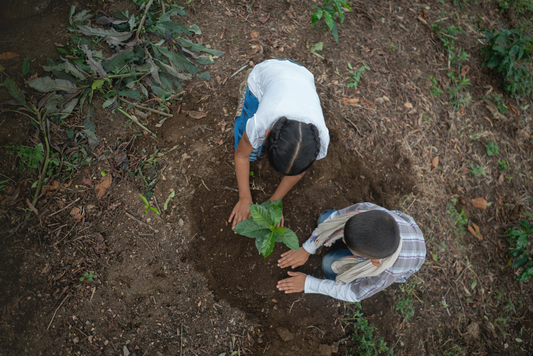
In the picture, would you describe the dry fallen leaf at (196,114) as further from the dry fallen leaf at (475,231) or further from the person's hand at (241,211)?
the dry fallen leaf at (475,231)

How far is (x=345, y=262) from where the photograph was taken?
210 cm

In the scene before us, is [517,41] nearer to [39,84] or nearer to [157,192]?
[157,192]

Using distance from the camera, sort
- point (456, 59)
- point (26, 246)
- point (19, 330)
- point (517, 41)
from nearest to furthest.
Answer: point (19, 330)
point (26, 246)
point (517, 41)
point (456, 59)

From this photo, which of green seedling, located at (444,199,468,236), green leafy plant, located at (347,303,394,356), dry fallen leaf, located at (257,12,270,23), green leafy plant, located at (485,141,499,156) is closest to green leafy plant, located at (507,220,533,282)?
green seedling, located at (444,199,468,236)

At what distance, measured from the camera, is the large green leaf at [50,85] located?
2.31m

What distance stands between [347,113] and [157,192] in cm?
218

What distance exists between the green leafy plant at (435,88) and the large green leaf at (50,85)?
4085mm

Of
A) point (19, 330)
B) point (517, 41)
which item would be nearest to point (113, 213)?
point (19, 330)

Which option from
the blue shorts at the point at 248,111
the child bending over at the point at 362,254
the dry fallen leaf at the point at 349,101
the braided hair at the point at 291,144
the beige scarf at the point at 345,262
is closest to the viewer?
the braided hair at the point at 291,144

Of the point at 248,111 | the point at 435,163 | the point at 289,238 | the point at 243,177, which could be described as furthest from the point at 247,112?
the point at 435,163

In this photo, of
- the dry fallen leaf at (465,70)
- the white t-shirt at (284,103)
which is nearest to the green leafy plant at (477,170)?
the dry fallen leaf at (465,70)

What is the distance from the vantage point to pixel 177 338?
7.38ft

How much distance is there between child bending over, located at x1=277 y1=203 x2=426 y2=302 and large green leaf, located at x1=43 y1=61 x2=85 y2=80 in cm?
255

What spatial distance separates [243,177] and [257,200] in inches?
17.6
